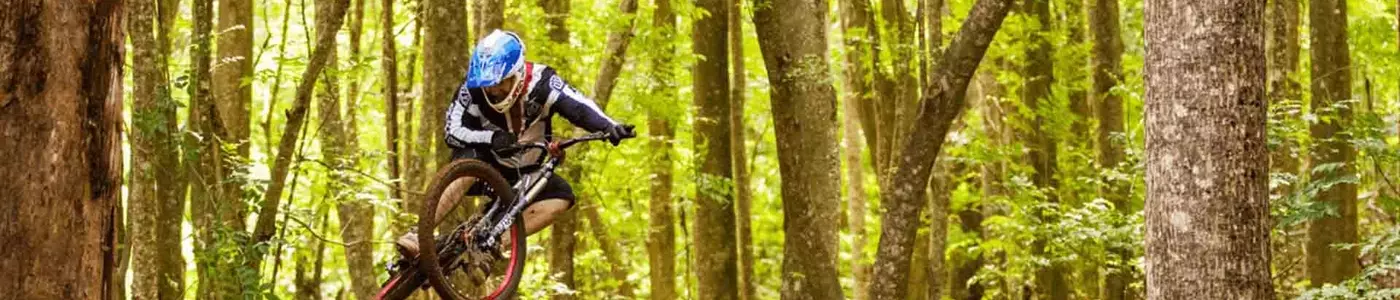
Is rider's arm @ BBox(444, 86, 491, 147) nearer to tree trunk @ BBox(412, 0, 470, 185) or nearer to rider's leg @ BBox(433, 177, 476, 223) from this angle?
rider's leg @ BBox(433, 177, 476, 223)

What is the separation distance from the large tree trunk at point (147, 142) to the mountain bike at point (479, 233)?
2.47m

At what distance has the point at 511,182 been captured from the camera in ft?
26.3

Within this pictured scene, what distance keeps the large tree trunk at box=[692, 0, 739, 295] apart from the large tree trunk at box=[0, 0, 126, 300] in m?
10.0

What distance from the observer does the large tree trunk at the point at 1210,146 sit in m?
7.31

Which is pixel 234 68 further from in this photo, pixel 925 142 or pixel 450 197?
pixel 450 197

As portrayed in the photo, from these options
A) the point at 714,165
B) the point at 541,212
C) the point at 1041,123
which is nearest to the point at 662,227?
the point at 714,165

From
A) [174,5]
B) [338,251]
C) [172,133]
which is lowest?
[338,251]

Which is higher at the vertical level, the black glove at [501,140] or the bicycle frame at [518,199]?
the black glove at [501,140]

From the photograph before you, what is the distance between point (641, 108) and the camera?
15.3 meters

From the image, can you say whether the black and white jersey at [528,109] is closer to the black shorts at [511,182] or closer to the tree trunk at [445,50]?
the black shorts at [511,182]

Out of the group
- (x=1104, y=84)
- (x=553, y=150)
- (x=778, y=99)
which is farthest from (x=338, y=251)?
(x=553, y=150)

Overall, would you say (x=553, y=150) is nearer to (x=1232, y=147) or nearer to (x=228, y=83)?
(x=1232, y=147)

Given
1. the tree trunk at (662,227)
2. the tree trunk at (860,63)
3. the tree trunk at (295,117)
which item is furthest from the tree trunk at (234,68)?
the tree trunk at (860,63)

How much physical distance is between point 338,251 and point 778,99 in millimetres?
13010
